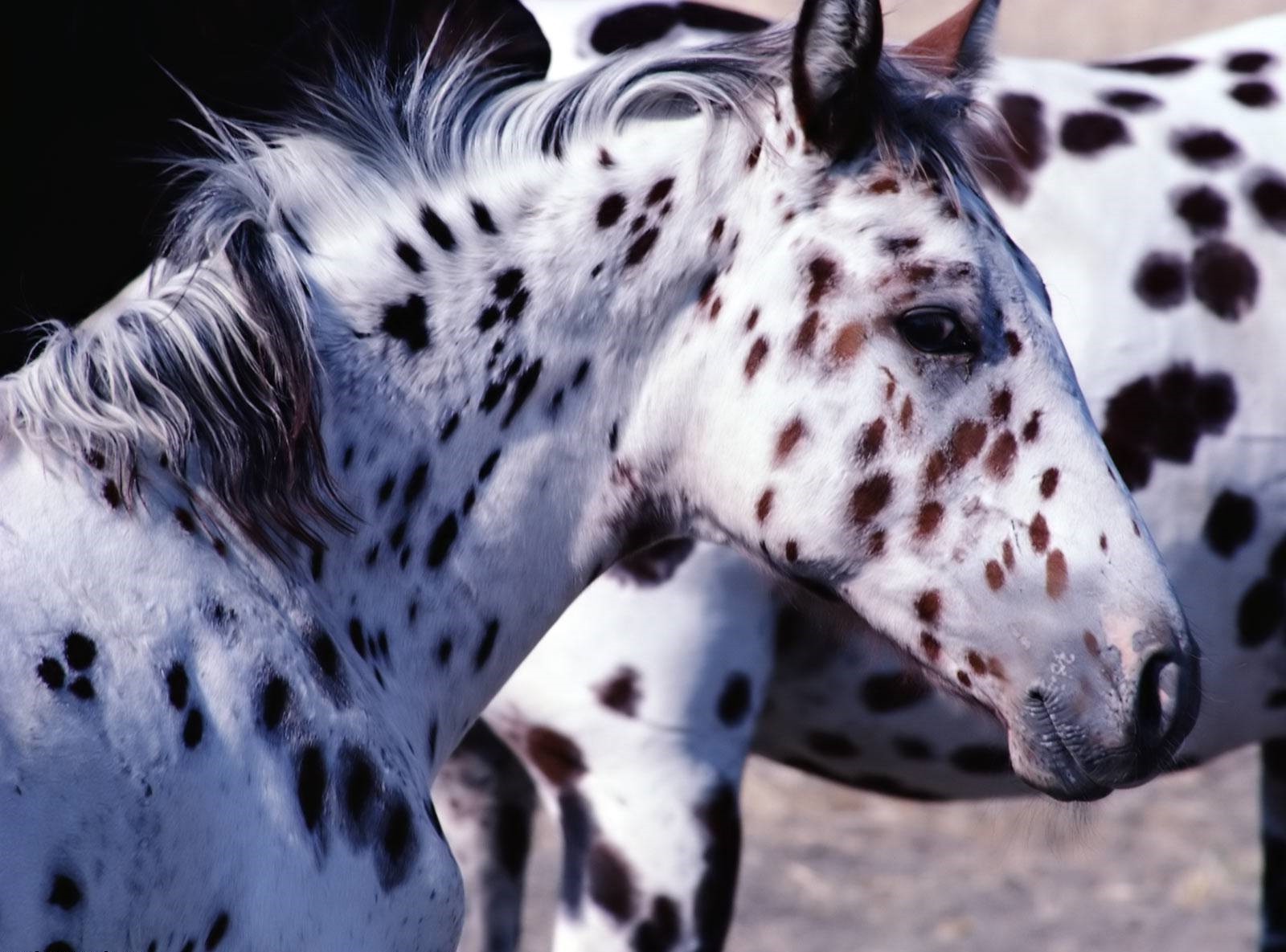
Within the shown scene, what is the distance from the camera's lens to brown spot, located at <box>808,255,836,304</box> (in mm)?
1863

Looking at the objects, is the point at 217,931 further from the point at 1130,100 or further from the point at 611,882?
the point at 1130,100

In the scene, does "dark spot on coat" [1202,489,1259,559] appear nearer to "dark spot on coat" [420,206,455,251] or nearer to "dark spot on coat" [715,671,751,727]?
"dark spot on coat" [715,671,751,727]

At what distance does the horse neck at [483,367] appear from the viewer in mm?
1829

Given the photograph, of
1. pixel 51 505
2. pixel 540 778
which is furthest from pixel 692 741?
pixel 51 505

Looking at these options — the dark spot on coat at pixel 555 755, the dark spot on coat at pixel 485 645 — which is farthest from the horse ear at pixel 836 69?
the dark spot on coat at pixel 555 755

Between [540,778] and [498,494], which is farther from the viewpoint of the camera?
[540,778]

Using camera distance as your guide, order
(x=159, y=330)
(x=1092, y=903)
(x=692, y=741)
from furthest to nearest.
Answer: (x=1092, y=903) → (x=692, y=741) → (x=159, y=330)

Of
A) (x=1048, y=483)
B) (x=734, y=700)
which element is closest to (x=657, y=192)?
(x=1048, y=483)

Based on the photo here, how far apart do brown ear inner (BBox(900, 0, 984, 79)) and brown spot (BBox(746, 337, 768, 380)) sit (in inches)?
16.9

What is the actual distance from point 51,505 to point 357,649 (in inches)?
14.0

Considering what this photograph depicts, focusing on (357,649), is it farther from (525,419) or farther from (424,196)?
(424,196)

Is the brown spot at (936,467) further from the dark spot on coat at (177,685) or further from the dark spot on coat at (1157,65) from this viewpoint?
the dark spot on coat at (1157,65)

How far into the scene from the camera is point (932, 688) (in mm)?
2510

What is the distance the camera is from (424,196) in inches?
74.4
